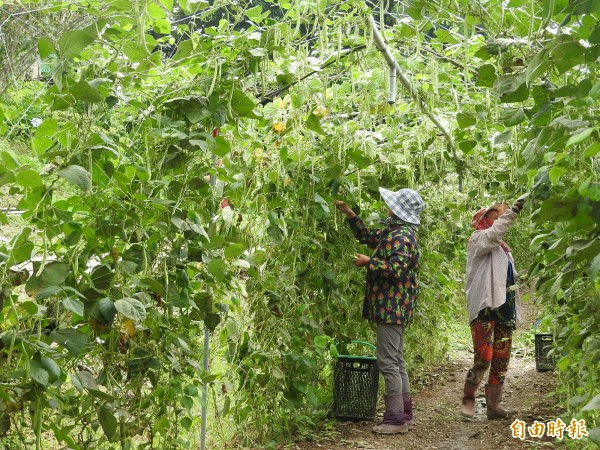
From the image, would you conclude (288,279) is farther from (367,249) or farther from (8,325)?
(8,325)

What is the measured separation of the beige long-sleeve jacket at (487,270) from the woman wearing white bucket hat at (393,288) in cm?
43

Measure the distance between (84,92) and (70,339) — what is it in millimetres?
616

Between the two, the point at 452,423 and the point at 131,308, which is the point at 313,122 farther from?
the point at 452,423

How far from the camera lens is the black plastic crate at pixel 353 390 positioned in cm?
401

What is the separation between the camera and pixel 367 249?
438 cm

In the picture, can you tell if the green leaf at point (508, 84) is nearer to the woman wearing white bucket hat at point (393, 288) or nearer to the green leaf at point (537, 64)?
the green leaf at point (537, 64)

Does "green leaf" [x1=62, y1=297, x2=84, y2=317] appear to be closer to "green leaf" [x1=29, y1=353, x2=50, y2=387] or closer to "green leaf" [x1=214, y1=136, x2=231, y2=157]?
"green leaf" [x1=29, y1=353, x2=50, y2=387]

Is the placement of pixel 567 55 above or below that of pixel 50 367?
above

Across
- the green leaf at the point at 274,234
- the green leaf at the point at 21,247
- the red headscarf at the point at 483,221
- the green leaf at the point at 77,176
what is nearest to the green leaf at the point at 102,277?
the green leaf at the point at 21,247

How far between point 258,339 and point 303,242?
1.65 ft

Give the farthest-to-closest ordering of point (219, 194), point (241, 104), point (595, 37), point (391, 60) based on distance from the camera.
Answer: point (391, 60)
point (219, 194)
point (241, 104)
point (595, 37)

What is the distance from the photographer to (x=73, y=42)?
6.31ft

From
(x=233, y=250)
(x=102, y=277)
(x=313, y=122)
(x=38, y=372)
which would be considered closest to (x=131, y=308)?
(x=102, y=277)

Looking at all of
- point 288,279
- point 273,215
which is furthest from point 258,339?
point 273,215
